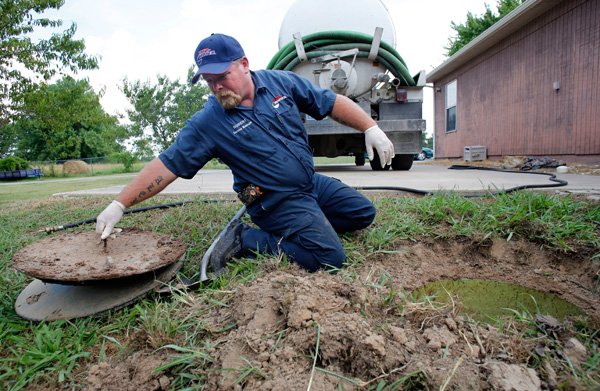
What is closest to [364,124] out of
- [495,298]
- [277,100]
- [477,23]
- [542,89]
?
[277,100]

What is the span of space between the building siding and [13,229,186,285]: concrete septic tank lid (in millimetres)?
7914

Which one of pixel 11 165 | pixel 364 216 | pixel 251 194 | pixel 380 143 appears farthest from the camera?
pixel 11 165

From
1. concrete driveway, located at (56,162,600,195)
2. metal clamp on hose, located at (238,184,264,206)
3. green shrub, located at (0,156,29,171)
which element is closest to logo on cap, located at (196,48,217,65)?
metal clamp on hose, located at (238,184,264,206)

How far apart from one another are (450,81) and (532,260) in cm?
1239

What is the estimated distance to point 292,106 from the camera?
215 cm

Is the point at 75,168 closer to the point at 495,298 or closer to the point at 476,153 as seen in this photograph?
the point at 476,153

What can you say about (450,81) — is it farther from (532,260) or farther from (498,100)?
(532,260)

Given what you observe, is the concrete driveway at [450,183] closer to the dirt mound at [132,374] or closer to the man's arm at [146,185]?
the man's arm at [146,185]

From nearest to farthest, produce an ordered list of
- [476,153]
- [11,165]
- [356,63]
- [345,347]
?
[345,347], [356,63], [476,153], [11,165]

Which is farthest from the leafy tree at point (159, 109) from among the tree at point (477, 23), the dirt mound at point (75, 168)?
the tree at point (477, 23)

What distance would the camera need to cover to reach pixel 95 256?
1.73 meters

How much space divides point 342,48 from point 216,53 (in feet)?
13.7

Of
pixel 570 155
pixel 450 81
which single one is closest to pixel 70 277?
pixel 570 155

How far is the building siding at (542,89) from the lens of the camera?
677cm
